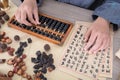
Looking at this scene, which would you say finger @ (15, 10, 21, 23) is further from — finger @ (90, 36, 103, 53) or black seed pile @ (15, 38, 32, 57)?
finger @ (90, 36, 103, 53)

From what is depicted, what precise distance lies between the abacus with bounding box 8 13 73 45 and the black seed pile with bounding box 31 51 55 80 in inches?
2.8

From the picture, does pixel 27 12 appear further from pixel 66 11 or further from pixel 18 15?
pixel 66 11

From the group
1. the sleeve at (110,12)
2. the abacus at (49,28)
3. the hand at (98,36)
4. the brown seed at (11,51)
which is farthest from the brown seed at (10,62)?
the sleeve at (110,12)

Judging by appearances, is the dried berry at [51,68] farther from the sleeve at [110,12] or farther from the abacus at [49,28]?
the sleeve at [110,12]

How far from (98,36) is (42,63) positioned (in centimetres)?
21

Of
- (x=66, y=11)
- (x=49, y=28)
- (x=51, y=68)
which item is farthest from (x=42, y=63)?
(x=66, y=11)

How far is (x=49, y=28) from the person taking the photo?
740 millimetres

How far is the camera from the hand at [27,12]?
0.76m

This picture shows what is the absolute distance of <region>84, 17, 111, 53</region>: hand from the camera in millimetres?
688

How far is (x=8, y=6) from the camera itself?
0.85m

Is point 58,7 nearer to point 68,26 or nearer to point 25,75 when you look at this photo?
point 68,26

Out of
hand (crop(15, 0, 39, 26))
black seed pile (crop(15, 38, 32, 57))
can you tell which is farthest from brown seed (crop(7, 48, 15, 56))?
hand (crop(15, 0, 39, 26))

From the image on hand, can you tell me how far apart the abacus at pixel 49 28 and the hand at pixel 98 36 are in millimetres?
79

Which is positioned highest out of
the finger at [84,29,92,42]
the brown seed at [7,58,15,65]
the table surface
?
the table surface
